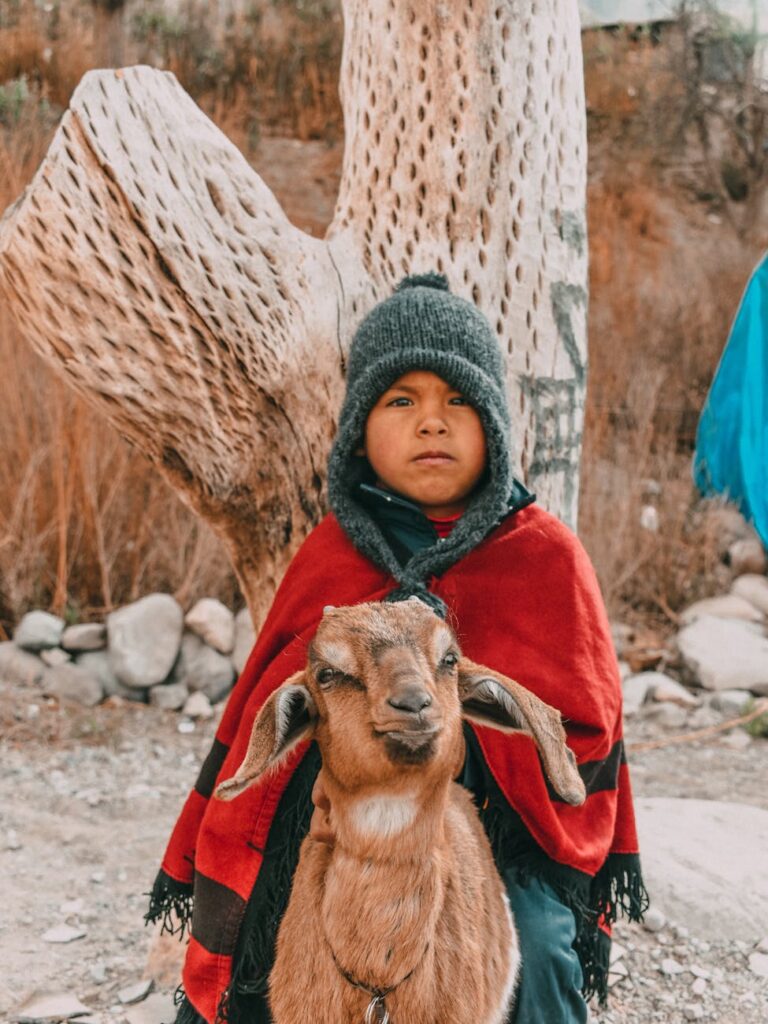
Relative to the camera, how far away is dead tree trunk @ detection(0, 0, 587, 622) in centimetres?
295

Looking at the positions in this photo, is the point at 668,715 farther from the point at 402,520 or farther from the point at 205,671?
the point at 402,520

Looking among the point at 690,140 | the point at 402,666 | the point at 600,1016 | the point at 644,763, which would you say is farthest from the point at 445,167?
the point at 690,140

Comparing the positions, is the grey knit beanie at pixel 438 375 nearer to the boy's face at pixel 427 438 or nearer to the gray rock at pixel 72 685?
the boy's face at pixel 427 438

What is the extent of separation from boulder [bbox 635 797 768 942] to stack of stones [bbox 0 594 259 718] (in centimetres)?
266

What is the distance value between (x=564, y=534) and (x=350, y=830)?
107 centimetres

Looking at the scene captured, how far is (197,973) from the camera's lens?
2.54 metres

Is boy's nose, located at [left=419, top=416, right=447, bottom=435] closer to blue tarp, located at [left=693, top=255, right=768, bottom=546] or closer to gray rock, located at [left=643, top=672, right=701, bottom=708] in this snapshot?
blue tarp, located at [left=693, top=255, right=768, bottom=546]

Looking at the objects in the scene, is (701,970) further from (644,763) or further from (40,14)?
(40,14)

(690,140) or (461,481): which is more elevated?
(690,140)

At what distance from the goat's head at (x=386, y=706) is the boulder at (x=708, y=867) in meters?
1.85

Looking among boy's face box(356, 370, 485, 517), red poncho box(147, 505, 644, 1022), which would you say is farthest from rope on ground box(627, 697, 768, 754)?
boy's face box(356, 370, 485, 517)

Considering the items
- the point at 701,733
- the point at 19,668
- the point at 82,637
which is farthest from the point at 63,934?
the point at 701,733

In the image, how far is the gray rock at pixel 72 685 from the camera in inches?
225

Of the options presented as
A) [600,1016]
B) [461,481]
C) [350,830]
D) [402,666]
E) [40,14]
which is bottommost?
[600,1016]
